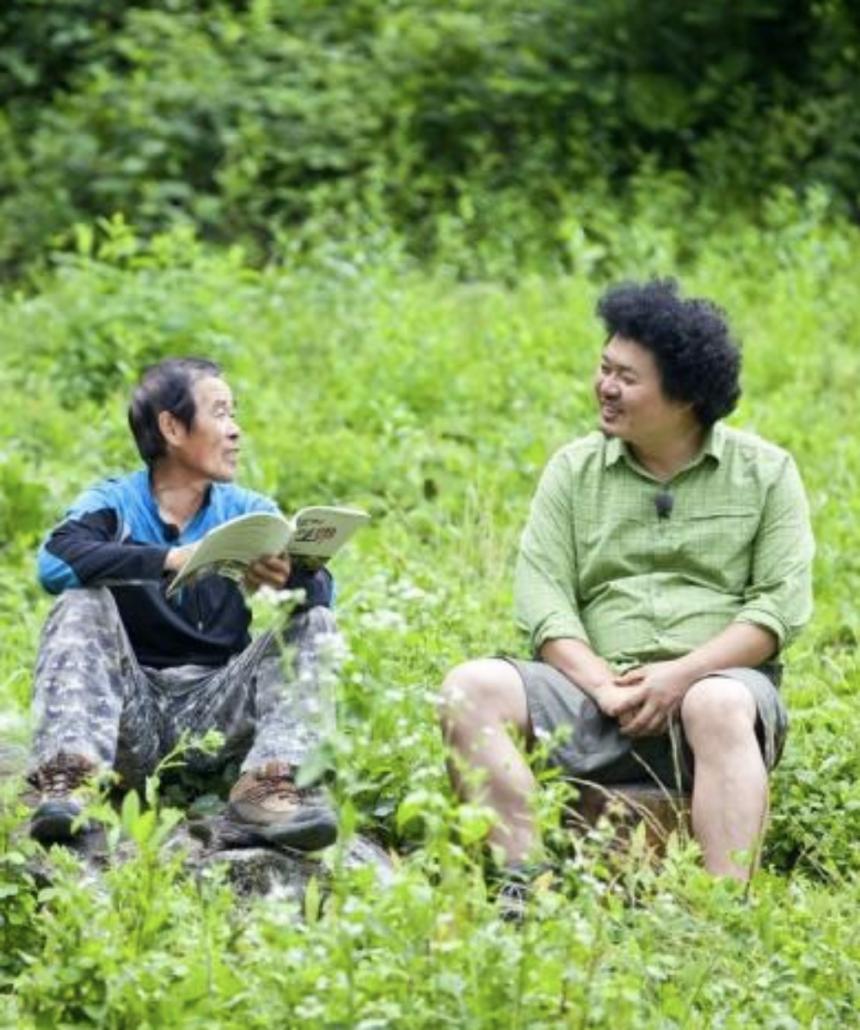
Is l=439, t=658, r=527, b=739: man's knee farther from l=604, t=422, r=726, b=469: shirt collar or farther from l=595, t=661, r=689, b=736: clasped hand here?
l=604, t=422, r=726, b=469: shirt collar

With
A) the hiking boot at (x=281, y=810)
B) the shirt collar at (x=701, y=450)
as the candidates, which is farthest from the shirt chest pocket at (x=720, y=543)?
the hiking boot at (x=281, y=810)

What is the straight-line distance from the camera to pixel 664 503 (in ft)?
22.3

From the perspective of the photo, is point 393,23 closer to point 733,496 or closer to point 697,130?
point 697,130

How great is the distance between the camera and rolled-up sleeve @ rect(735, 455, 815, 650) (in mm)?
6613

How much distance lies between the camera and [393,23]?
14883 millimetres

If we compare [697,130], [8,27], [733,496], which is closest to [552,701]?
[733,496]

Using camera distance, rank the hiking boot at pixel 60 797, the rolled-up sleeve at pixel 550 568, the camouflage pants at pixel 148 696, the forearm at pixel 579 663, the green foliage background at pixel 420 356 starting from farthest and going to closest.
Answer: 1. the rolled-up sleeve at pixel 550 568
2. the forearm at pixel 579 663
3. the camouflage pants at pixel 148 696
4. the hiking boot at pixel 60 797
5. the green foliage background at pixel 420 356

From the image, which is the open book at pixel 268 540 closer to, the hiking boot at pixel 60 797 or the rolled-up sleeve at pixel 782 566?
the hiking boot at pixel 60 797

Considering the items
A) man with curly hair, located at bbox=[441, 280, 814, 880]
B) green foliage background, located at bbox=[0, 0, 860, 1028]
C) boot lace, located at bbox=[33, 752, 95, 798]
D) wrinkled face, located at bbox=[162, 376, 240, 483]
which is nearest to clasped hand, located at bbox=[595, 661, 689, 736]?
man with curly hair, located at bbox=[441, 280, 814, 880]

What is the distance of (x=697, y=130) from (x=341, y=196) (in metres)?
2.24

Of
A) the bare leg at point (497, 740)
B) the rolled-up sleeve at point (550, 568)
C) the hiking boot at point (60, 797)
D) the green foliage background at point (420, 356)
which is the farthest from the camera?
the rolled-up sleeve at point (550, 568)

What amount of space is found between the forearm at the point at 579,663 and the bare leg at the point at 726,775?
271mm

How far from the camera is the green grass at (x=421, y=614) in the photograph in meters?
5.04

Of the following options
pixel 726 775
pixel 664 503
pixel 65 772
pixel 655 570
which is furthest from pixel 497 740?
pixel 65 772
